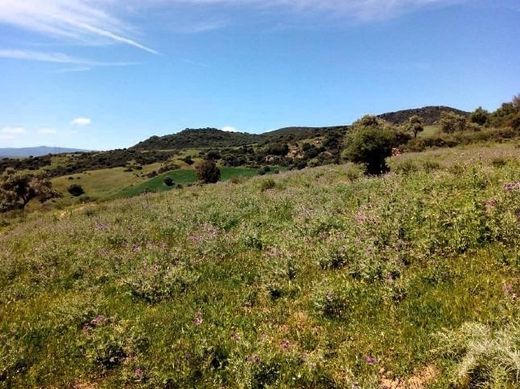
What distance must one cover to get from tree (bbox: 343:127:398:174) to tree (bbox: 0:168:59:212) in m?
58.1

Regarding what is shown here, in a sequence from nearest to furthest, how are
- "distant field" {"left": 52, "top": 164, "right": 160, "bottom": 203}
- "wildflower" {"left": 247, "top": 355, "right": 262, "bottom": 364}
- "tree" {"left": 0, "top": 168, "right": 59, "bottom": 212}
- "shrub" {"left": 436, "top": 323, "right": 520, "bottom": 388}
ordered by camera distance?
1. "shrub" {"left": 436, "top": 323, "right": 520, "bottom": 388}
2. "wildflower" {"left": 247, "top": 355, "right": 262, "bottom": 364}
3. "tree" {"left": 0, "top": 168, "right": 59, "bottom": 212}
4. "distant field" {"left": 52, "top": 164, "right": 160, "bottom": 203}

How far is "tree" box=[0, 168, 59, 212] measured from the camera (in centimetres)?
6419

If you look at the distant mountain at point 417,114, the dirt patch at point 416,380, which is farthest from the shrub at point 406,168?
the distant mountain at point 417,114

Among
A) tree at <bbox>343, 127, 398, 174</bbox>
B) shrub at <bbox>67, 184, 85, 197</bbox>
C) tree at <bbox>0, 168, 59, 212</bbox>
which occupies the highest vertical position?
tree at <bbox>343, 127, 398, 174</bbox>

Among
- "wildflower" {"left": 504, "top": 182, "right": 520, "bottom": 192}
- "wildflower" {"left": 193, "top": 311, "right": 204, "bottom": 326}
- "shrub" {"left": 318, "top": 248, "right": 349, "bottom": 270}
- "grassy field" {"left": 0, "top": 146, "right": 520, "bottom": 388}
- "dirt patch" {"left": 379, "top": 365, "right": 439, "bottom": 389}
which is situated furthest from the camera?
"wildflower" {"left": 504, "top": 182, "right": 520, "bottom": 192}

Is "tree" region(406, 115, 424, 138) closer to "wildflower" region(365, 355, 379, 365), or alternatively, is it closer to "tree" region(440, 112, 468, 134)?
"tree" region(440, 112, 468, 134)

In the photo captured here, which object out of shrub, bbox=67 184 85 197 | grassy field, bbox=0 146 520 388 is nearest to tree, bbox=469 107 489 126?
grassy field, bbox=0 146 520 388

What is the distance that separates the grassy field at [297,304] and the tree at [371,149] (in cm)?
1189

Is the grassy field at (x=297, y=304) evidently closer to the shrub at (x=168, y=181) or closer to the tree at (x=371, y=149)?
the tree at (x=371, y=149)

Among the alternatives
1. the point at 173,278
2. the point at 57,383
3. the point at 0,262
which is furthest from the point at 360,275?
the point at 0,262

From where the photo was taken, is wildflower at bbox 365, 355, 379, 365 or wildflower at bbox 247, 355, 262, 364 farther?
wildflower at bbox 247, 355, 262, 364

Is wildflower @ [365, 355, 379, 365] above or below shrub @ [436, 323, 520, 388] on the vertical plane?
below

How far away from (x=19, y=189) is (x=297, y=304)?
70.2 metres

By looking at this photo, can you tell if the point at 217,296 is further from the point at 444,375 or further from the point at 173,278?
the point at 444,375
